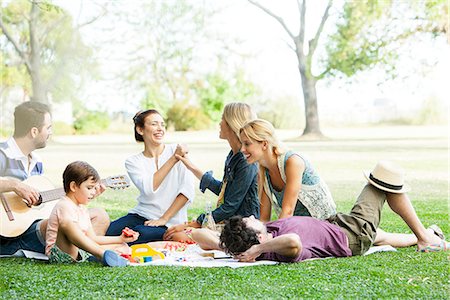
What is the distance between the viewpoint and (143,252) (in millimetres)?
3568

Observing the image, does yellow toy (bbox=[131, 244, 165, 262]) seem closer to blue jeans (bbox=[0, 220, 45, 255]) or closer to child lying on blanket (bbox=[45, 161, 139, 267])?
child lying on blanket (bbox=[45, 161, 139, 267])

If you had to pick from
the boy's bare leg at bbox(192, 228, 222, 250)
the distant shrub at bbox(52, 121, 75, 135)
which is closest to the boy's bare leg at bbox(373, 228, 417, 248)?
the boy's bare leg at bbox(192, 228, 222, 250)

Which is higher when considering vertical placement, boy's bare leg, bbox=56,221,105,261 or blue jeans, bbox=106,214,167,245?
boy's bare leg, bbox=56,221,105,261

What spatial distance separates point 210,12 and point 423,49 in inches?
93.4

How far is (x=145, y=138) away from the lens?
13.4ft

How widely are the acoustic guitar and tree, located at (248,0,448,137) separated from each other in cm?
477

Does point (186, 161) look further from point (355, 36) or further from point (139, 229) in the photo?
point (355, 36)

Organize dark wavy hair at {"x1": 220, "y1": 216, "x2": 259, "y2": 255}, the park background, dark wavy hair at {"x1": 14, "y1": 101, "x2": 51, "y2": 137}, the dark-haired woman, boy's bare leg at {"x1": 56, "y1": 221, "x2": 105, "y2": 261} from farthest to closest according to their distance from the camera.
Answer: the park background < the dark-haired woman < dark wavy hair at {"x1": 14, "y1": 101, "x2": 51, "y2": 137} < boy's bare leg at {"x1": 56, "y1": 221, "x2": 105, "y2": 261} < dark wavy hair at {"x1": 220, "y1": 216, "x2": 259, "y2": 255}

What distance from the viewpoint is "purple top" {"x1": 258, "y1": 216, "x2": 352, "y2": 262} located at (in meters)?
3.23

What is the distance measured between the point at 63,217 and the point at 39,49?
521cm

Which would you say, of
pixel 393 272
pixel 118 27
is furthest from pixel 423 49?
pixel 393 272

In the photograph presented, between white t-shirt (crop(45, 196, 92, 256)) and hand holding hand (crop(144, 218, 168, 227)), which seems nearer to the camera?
white t-shirt (crop(45, 196, 92, 256))

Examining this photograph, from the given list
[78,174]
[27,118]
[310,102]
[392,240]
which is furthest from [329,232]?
[310,102]

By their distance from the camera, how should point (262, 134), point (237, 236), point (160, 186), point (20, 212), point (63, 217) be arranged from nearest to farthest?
1. point (237, 236)
2. point (63, 217)
3. point (262, 134)
4. point (20, 212)
5. point (160, 186)
